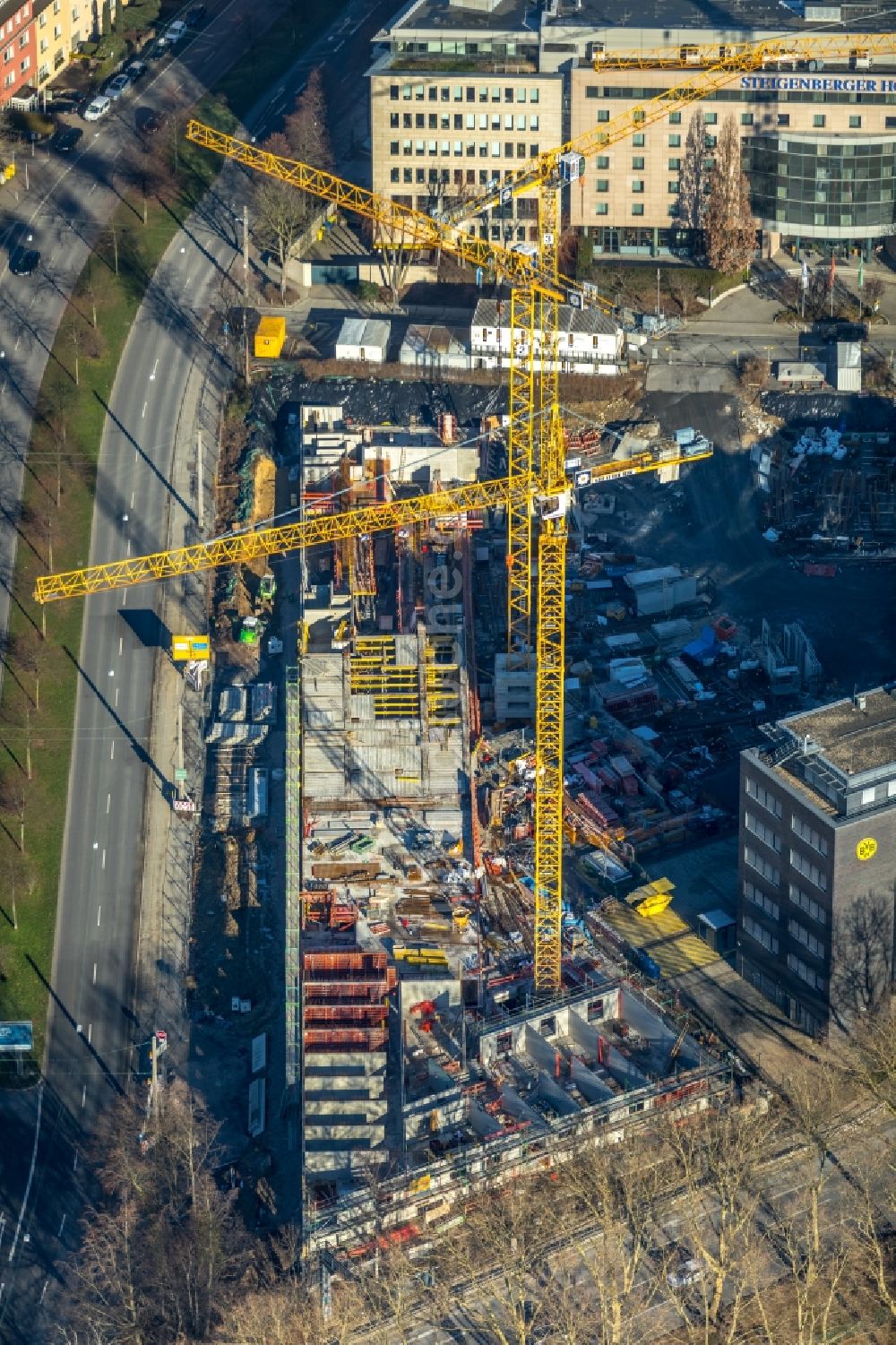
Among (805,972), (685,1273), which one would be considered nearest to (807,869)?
(805,972)

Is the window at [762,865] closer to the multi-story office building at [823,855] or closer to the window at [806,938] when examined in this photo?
the multi-story office building at [823,855]

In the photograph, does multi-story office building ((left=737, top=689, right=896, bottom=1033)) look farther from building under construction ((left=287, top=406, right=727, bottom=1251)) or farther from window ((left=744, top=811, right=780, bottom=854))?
building under construction ((left=287, top=406, right=727, bottom=1251))

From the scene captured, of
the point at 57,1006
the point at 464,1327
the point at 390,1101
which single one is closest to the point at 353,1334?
the point at 464,1327

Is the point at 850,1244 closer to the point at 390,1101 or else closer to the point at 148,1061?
the point at 390,1101

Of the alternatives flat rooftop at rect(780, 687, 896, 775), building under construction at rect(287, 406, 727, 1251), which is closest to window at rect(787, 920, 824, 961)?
building under construction at rect(287, 406, 727, 1251)

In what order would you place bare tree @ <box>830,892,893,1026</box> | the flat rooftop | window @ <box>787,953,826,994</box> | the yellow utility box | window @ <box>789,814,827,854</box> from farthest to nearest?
1. the yellow utility box
2. window @ <box>787,953,826,994</box>
3. bare tree @ <box>830,892,893,1026</box>
4. the flat rooftop
5. window @ <box>789,814,827,854</box>
